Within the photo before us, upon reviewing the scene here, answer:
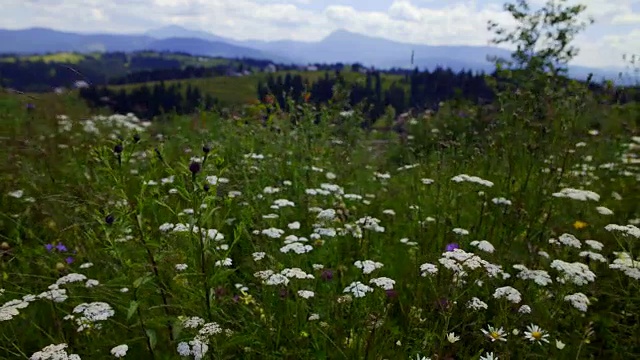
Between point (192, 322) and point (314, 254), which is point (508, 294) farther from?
point (192, 322)

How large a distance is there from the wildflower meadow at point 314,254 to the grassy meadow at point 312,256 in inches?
1.0

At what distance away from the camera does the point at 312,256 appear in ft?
13.8

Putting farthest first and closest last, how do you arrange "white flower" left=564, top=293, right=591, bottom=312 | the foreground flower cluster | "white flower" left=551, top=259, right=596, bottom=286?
"white flower" left=551, top=259, right=596, bottom=286 < "white flower" left=564, top=293, right=591, bottom=312 < the foreground flower cluster

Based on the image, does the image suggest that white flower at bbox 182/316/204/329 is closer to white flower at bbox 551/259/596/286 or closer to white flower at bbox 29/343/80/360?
white flower at bbox 29/343/80/360

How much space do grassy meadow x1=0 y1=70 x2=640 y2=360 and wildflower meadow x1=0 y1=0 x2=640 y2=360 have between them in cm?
3

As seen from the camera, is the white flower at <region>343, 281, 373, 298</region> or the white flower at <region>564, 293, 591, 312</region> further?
the white flower at <region>564, 293, 591, 312</region>

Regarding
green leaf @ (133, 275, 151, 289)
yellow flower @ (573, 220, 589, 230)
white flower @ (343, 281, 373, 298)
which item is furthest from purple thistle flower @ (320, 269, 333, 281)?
yellow flower @ (573, 220, 589, 230)

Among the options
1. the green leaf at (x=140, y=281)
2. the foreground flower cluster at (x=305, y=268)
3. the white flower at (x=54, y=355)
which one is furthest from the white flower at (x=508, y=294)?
the white flower at (x=54, y=355)

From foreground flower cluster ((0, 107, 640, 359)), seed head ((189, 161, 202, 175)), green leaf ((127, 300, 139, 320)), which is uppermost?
seed head ((189, 161, 202, 175))

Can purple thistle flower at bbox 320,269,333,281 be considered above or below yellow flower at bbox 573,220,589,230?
above

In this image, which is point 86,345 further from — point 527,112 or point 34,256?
point 527,112

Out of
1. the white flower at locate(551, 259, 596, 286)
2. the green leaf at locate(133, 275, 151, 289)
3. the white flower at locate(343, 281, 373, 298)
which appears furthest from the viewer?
the white flower at locate(551, 259, 596, 286)

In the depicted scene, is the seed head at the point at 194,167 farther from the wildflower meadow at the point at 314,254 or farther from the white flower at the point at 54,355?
the white flower at the point at 54,355

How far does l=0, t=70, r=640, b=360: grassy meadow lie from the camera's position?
282 centimetres
